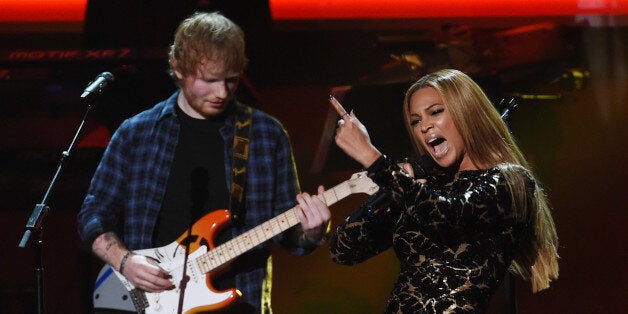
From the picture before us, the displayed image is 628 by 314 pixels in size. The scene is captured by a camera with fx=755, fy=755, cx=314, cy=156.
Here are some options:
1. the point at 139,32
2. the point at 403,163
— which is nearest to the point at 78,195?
the point at 139,32

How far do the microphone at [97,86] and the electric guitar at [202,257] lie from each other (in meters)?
0.71

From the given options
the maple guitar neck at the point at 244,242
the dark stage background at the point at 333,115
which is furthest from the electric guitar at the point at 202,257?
the dark stage background at the point at 333,115

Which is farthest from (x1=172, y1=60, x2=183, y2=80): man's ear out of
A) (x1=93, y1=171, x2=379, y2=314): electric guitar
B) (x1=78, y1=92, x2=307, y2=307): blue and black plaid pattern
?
(x1=93, y1=171, x2=379, y2=314): electric guitar

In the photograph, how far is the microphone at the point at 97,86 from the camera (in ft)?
10.5

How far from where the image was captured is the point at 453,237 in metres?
2.46

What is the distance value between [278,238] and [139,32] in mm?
2159

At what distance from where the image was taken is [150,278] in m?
3.23

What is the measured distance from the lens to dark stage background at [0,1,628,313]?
4.76 meters

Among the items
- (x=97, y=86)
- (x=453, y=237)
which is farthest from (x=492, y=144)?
(x=97, y=86)

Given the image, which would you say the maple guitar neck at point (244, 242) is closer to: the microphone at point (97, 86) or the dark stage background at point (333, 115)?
the microphone at point (97, 86)

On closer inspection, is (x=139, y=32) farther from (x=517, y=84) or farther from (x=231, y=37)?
(x=517, y=84)

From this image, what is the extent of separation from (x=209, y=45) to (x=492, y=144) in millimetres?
1428

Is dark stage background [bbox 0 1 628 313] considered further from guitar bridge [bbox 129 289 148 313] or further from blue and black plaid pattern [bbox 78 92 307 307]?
guitar bridge [bbox 129 289 148 313]

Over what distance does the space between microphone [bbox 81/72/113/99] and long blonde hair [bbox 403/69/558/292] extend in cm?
143
